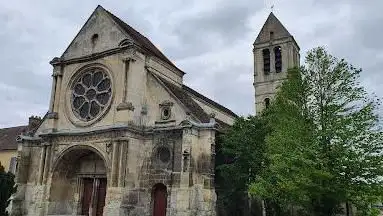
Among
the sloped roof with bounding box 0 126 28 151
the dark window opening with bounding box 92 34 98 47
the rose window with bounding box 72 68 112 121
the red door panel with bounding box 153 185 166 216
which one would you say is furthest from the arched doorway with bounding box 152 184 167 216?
the sloped roof with bounding box 0 126 28 151

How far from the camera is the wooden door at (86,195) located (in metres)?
23.6

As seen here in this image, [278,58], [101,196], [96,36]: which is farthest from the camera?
[278,58]

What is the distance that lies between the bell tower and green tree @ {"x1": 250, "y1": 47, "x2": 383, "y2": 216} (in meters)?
16.8

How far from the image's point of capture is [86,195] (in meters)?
23.9

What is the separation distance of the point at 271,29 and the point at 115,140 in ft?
68.9

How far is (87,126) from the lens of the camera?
2305 centimetres

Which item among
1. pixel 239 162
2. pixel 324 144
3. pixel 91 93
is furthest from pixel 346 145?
pixel 91 93

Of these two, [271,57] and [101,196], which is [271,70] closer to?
[271,57]

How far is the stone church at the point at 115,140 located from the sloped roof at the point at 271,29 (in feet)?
42.3

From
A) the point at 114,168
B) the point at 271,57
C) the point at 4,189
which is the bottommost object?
the point at 4,189

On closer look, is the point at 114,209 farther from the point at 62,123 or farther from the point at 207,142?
the point at 62,123

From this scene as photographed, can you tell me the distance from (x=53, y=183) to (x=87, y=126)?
155 inches

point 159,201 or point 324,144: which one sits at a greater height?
point 324,144

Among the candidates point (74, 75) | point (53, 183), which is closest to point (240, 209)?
point (53, 183)
